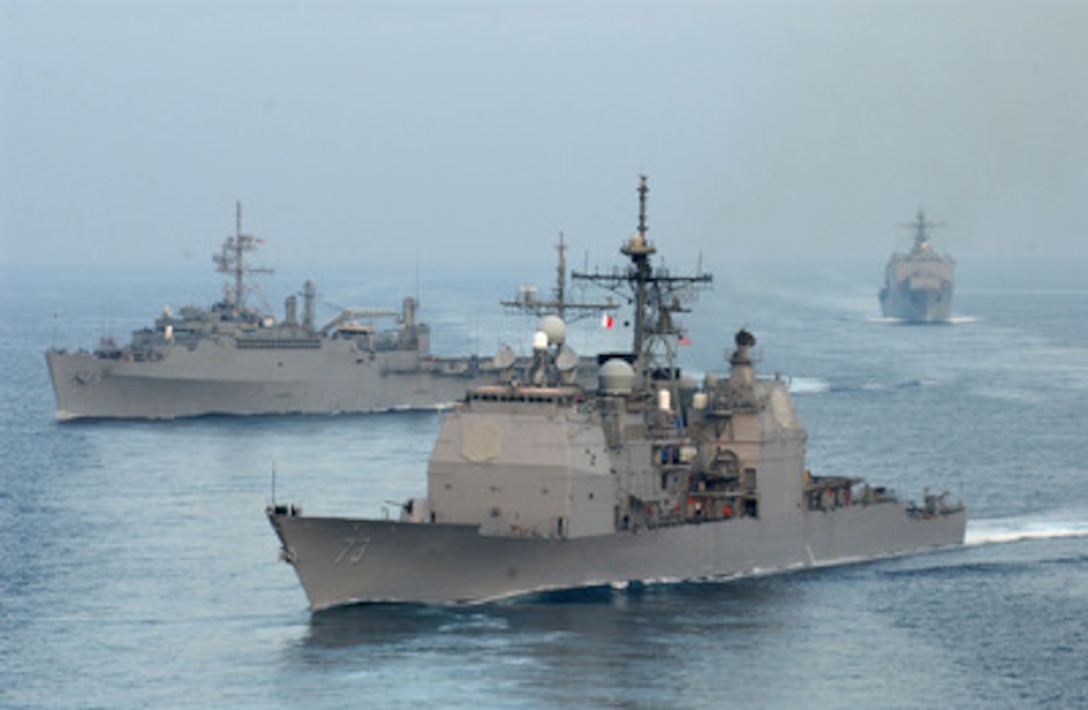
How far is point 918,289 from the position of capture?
15575 centimetres

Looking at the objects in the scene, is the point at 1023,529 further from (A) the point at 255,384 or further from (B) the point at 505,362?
(A) the point at 255,384

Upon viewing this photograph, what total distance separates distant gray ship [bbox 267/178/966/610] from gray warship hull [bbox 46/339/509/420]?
120ft

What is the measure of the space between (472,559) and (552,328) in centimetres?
588

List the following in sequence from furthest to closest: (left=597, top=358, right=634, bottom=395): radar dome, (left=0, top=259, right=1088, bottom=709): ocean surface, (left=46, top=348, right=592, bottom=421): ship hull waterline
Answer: (left=46, top=348, right=592, bottom=421): ship hull waterline
(left=597, top=358, right=634, bottom=395): radar dome
(left=0, top=259, right=1088, bottom=709): ocean surface

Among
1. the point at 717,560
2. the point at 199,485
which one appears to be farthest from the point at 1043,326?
the point at 717,560

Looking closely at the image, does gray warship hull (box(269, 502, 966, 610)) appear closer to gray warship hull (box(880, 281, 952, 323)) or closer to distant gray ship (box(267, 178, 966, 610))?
distant gray ship (box(267, 178, 966, 610))

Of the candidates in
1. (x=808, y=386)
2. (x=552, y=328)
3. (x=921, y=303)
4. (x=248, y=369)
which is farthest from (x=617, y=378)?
(x=921, y=303)

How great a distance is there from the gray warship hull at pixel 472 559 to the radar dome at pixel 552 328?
4.54 m

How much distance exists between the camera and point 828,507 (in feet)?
156

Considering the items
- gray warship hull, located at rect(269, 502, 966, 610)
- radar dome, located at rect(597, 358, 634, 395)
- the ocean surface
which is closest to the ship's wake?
the ocean surface

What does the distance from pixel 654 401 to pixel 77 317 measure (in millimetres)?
123983

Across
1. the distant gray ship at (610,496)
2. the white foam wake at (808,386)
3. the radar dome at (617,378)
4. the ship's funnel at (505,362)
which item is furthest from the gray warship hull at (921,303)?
the ship's funnel at (505,362)

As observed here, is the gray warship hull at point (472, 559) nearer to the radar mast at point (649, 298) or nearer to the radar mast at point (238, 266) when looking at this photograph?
the radar mast at point (649, 298)

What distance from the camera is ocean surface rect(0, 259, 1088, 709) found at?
34.5 m
